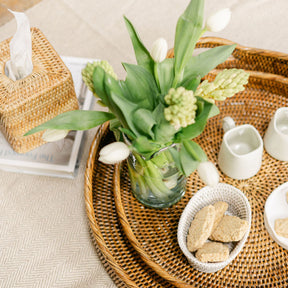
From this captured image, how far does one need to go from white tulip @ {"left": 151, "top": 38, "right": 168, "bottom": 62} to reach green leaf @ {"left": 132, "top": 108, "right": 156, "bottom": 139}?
7cm

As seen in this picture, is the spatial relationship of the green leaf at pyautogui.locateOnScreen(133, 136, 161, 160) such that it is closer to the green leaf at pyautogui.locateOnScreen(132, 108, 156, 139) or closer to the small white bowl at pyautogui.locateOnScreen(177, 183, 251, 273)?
the green leaf at pyautogui.locateOnScreen(132, 108, 156, 139)

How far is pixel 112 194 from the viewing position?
75cm

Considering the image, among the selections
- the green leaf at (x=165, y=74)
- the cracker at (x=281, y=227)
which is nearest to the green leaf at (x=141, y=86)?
the green leaf at (x=165, y=74)

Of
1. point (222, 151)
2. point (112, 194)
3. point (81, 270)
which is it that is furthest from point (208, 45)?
point (81, 270)

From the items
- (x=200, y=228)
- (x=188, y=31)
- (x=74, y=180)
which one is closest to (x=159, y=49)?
(x=188, y=31)

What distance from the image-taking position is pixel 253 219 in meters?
0.71

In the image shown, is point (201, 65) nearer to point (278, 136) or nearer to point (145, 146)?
point (145, 146)

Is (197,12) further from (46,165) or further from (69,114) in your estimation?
(46,165)

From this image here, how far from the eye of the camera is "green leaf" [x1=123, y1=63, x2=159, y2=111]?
0.51m

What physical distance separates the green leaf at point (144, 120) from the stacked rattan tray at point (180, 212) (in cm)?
23

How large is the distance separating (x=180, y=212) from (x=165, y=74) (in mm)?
296

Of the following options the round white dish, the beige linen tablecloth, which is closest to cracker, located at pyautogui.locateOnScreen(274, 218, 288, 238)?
the round white dish

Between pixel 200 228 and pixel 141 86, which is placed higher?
pixel 141 86

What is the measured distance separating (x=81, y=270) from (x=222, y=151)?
346mm
